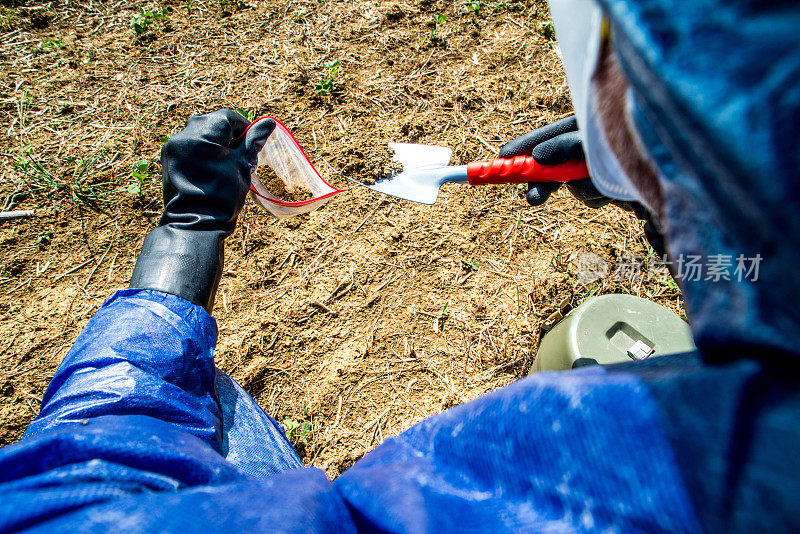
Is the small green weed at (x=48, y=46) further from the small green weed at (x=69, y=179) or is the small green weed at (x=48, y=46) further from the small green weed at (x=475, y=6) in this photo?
the small green weed at (x=475, y=6)

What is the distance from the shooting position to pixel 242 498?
636mm

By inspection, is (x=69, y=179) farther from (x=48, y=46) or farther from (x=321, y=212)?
(x=321, y=212)

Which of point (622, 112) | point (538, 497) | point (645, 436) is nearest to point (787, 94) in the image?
point (622, 112)

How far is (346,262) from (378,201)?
357 mm

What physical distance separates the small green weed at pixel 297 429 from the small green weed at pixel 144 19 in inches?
94.7

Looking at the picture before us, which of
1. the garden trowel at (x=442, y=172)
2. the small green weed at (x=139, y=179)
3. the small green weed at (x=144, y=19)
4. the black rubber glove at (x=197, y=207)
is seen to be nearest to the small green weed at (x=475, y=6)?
the garden trowel at (x=442, y=172)

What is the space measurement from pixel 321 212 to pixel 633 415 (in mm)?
1766

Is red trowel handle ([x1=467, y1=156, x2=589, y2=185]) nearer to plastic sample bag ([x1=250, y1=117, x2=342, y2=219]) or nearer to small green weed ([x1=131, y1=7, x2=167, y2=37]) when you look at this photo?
plastic sample bag ([x1=250, y1=117, x2=342, y2=219])

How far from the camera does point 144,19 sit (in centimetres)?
241

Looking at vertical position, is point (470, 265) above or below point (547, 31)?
below

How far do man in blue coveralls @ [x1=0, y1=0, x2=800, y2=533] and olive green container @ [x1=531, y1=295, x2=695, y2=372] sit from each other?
0.97m

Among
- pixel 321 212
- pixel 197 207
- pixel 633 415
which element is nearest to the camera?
pixel 633 415

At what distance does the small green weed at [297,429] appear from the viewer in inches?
66.4

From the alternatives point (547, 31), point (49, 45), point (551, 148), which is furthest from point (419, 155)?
point (49, 45)
